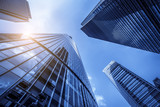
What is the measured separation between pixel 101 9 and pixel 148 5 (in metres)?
27.6

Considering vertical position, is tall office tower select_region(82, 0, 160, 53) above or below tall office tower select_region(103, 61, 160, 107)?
above

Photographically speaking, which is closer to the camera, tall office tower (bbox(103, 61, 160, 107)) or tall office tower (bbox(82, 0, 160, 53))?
tall office tower (bbox(103, 61, 160, 107))

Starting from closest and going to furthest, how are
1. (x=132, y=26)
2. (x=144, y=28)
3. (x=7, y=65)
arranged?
(x=7, y=65) → (x=144, y=28) → (x=132, y=26)

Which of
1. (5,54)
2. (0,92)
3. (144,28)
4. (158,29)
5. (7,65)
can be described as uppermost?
(5,54)

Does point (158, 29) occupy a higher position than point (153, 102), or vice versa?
point (158, 29)

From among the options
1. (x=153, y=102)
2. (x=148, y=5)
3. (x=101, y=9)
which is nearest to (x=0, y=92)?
(x=153, y=102)

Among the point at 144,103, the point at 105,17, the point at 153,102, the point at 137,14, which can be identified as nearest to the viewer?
the point at 153,102

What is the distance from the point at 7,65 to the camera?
364 inches

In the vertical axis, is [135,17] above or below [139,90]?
above

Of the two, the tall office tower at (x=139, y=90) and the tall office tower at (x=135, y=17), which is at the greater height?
the tall office tower at (x=135, y=17)

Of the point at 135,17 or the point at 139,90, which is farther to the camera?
the point at 135,17

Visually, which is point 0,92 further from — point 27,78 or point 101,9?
point 101,9

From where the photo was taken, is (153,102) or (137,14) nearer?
(153,102)

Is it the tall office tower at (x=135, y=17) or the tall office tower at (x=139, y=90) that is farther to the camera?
the tall office tower at (x=135, y=17)
